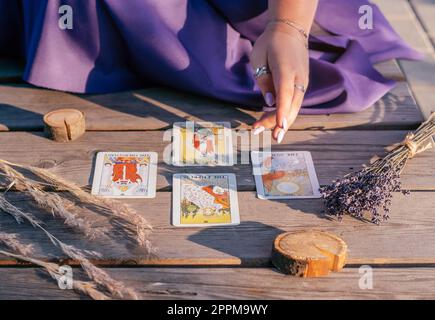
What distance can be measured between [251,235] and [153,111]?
2.36ft

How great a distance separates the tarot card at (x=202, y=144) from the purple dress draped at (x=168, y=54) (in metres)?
0.18

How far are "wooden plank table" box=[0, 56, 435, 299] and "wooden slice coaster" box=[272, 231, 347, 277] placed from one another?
0.08 ft

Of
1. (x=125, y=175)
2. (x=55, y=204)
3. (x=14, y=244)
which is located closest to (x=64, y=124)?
(x=125, y=175)

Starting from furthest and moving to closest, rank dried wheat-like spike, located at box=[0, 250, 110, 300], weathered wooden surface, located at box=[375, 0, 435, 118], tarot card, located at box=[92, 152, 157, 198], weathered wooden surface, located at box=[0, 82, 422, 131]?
weathered wooden surface, located at box=[375, 0, 435, 118] → weathered wooden surface, located at box=[0, 82, 422, 131] → tarot card, located at box=[92, 152, 157, 198] → dried wheat-like spike, located at box=[0, 250, 110, 300]

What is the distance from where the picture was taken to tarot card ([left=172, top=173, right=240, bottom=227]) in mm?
1661

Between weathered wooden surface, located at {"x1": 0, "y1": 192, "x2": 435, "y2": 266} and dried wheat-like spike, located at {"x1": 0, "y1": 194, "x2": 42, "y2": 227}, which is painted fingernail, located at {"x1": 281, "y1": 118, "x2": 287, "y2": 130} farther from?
dried wheat-like spike, located at {"x1": 0, "y1": 194, "x2": 42, "y2": 227}

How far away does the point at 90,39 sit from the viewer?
87.7 inches

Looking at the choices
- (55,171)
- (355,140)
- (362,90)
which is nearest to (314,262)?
(355,140)

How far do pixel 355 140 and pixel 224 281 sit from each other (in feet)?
2.50

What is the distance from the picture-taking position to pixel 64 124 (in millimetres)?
1953

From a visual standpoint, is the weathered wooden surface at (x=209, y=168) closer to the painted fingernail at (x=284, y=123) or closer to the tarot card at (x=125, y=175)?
the tarot card at (x=125, y=175)

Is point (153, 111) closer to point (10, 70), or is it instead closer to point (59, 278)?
point (10, 70)

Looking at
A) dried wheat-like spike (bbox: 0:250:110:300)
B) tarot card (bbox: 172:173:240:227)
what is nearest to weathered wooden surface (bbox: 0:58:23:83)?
tarot card (bbox: 172:173:240:227)
